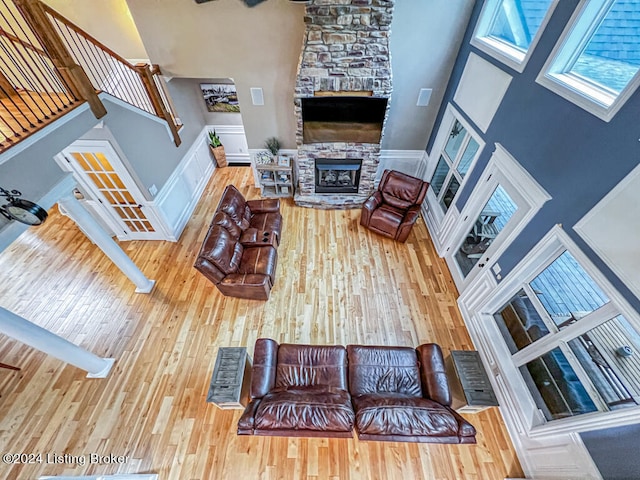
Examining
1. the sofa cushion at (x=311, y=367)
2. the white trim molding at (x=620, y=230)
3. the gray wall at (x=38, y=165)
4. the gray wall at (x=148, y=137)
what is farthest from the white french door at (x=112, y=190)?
the white trim molding at (x=620, y=230)

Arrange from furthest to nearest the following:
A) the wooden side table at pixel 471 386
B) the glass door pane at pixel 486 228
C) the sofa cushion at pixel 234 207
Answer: the sofa cushion at pixel 234 207 → the glass door pane at pixel 486 228 → the wooden side table at pixel 471 386

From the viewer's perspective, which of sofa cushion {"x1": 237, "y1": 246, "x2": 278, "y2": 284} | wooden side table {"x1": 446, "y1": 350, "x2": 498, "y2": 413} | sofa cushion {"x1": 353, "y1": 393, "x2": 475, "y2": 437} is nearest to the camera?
sofa cushion {"x1": 353, "y1": 393, "x2": 475, "y2": 437}

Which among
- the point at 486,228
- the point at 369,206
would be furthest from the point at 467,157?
the point at 369,206

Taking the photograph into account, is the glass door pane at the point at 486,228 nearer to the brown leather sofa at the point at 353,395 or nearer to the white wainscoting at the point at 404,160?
the brown leather sofa at the point at 353,395

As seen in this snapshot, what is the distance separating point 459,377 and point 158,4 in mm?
6221

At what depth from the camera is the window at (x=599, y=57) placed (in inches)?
78.1

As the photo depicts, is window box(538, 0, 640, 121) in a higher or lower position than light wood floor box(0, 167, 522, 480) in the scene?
higher

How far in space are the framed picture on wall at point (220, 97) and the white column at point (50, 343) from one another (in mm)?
4927

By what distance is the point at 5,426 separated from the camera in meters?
2.95

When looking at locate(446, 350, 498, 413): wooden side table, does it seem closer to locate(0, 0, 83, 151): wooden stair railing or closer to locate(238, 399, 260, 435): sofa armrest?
locate(238, 399, 260, 435): sofa armrest

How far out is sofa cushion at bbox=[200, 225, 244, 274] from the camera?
140 inches

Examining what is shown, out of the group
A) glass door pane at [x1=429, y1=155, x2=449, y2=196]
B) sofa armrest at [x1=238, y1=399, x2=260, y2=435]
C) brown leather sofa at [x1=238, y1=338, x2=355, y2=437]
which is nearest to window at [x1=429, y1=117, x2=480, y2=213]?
glass door pane at [x1=429, y1=155, x2=449, y2=196]

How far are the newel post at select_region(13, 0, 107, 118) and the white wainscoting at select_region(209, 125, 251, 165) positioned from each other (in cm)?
307

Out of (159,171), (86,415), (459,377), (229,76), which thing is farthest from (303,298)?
(229,76)
